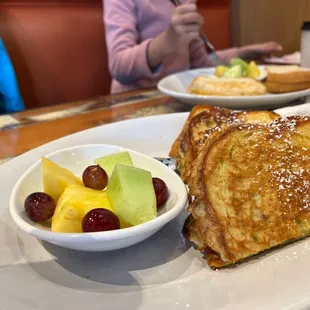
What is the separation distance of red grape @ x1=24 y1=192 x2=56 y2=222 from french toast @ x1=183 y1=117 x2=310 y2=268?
0.22 m

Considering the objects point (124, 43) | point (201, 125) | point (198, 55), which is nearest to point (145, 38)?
point (124, 43)

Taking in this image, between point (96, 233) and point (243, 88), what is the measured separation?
93 cm

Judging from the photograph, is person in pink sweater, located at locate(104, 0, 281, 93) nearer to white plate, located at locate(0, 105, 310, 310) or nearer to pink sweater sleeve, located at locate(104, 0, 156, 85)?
pink sweater sleeve, located at locate(104, 0, 156, 85)

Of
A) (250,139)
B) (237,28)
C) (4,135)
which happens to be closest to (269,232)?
(250,139)

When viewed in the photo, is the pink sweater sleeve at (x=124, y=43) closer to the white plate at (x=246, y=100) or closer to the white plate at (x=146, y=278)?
the white plate at (x=246, y=100)

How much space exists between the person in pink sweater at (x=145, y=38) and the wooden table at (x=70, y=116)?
442 mm

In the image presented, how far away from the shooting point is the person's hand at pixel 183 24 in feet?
6.07

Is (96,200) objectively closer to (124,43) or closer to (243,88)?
(243,88)

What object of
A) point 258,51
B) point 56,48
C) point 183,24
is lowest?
point 258,51

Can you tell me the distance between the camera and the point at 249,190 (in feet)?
2.12

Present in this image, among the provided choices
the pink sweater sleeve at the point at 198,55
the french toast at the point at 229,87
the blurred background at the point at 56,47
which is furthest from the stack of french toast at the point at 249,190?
the pink sweater sleeve at the point at 198,55

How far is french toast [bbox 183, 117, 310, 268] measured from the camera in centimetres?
59

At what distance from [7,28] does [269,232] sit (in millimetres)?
1917

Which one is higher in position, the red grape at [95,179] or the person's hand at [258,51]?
the red grape at [95,179]
